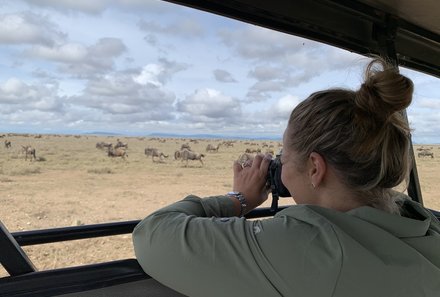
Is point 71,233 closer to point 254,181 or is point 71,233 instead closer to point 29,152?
point 254,181

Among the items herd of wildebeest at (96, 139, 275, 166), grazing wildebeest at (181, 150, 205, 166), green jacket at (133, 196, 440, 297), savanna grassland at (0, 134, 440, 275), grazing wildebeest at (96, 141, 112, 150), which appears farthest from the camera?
grazing wildebeest at (96, 141, 112, 150)

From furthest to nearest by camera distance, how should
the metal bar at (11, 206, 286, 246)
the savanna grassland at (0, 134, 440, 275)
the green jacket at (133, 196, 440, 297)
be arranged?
1. the savanna grassland at (0, 134, 440, 275)
2. the metal bar at (11, 206, 286, 246)
3. the green jacket at (133, 196, 440, 297)

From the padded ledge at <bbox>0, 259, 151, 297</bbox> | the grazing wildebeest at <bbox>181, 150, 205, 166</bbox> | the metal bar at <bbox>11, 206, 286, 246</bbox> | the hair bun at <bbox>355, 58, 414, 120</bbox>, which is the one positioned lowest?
the grazing wildebeest at <bbox>181, 150, 205, 166</bbox>

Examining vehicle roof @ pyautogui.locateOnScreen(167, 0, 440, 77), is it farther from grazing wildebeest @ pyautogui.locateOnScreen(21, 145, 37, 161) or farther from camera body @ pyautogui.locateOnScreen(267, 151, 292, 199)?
grazing wildebeest @ pyautogui.locateOnScreen(21, 145, 37, 161)

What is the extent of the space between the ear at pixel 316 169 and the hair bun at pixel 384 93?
14cm

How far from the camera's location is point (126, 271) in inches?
46.7

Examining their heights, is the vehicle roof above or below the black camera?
above

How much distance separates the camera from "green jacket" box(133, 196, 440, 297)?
904 mm

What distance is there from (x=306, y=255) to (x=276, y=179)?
361 millimetres

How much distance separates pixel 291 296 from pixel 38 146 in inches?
382

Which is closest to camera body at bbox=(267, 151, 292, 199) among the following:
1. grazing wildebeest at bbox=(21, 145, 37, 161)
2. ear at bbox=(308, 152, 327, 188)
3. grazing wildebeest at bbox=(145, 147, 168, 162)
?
ear at bbox=(308, 152, 327, 188)

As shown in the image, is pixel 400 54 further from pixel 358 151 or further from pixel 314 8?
pixel 358 151

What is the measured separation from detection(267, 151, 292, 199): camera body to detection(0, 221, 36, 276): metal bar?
624mm

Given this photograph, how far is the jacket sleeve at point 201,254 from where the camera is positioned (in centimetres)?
94
